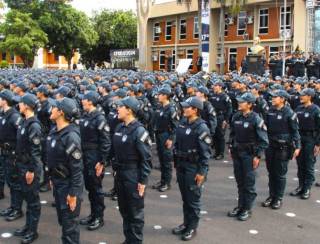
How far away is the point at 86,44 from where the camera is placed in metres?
50.1

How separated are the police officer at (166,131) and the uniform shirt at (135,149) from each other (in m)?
3.15

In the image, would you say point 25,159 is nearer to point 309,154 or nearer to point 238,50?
point 309,154

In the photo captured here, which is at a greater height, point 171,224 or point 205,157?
point 205,157

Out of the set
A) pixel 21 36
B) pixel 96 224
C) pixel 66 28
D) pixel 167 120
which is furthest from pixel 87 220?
pixel 66 28

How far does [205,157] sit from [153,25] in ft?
137

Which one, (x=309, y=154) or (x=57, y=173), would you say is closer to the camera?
(x=57, y=173)

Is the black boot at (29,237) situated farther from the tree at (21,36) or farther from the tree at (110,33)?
the tree at (110,33)

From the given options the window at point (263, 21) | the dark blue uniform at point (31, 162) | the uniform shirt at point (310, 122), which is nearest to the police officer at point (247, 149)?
the uniform shirt at point (310, 122)

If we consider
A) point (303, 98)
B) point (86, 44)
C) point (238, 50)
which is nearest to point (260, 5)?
point (238, 50)

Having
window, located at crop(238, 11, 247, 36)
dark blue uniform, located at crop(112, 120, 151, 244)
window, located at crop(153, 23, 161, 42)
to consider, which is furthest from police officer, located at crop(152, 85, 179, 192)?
window, located at crop(153, 23, 161, 42)

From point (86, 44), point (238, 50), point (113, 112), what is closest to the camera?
point (113, 112)

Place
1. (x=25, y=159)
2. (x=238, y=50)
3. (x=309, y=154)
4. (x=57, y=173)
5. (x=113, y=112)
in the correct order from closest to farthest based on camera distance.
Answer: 1. (x=57, y=173)
2. (x=25, y=159)
3. (x=309, y=154)
4. (x=113, y=112)
5. (x=238, y=50)

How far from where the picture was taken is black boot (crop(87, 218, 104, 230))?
21.7ft

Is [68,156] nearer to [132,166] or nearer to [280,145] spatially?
[132,166]
